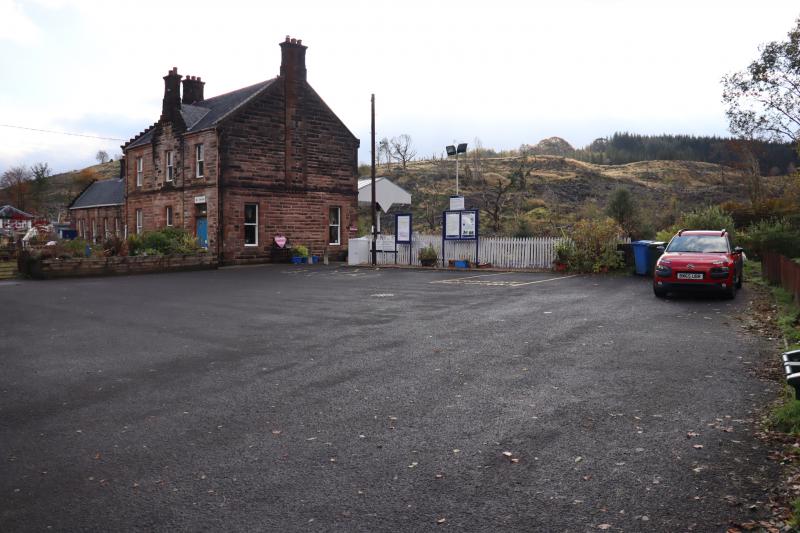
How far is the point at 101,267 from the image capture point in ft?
77.6

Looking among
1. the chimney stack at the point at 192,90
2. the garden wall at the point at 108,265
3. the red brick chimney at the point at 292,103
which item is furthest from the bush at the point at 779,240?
the chimney stack at the point at 192,90

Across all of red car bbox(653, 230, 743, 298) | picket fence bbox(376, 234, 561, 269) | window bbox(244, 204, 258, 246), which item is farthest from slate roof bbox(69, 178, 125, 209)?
red car bbox(653, 230, 743, 298)

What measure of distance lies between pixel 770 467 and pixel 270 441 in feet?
12.6

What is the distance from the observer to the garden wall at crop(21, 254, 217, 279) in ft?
74.6

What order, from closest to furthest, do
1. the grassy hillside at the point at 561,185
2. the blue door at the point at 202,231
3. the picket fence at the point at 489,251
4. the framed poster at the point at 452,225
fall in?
the picket fence at the point at 489,251 → the framed poster at the point at 452,225 → the blue door at the point at 202,231 → the grassy hillside at the point at 561,185

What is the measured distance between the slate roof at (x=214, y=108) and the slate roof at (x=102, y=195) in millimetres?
9348

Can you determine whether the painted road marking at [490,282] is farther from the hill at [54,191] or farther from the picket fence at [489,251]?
the hill at [54,191]

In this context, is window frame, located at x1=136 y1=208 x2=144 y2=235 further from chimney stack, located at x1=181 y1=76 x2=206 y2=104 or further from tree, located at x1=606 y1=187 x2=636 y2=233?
tree, located at x1=606 y1=187 x2=636 y2=233

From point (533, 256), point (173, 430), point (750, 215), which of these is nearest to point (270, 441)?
point (173, 430)

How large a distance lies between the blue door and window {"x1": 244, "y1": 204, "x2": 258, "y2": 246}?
2002 mm

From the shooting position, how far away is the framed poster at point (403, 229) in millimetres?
27938

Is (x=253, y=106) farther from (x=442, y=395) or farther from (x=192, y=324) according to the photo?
(x=442, y=395)

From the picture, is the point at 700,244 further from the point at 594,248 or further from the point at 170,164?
the point at 170,164

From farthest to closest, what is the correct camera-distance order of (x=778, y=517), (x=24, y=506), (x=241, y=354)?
(x=241, y=354), (x=24, y=506), (x=778, y=517)
